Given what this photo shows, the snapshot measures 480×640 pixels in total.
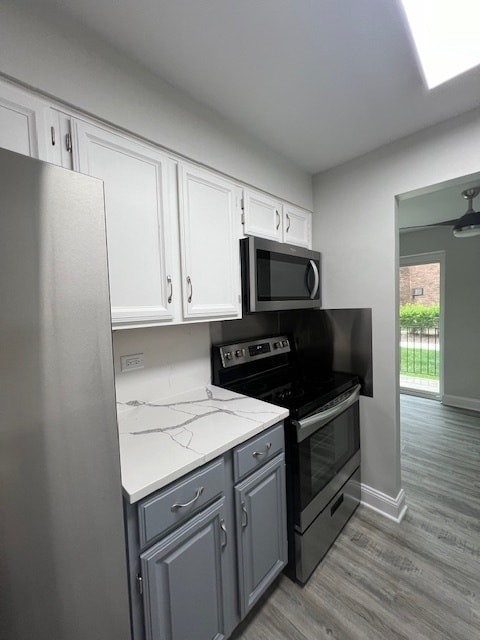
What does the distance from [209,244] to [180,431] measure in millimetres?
928

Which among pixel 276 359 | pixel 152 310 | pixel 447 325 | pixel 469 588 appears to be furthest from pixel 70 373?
pixel 447 325

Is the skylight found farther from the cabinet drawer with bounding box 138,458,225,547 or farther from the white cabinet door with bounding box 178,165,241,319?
the cabinet drawer with bounding box 138,458,225,547

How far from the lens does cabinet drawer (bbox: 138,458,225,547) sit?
2.90 feet

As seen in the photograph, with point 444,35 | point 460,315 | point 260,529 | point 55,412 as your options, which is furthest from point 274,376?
point 460,315

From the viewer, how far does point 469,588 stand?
56.1 inches

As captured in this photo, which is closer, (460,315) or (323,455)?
(323,455)

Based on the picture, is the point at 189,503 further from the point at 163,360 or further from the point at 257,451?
the point at 163,360

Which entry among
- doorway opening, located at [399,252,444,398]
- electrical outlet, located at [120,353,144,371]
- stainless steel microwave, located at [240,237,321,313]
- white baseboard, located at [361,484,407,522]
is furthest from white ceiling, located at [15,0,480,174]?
doorway opening, located at [399,252,444,398]

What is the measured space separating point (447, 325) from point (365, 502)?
9.89 ft

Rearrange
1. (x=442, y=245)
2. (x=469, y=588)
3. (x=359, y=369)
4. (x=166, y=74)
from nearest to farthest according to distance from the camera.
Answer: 1. (x=166, y=74)
2. (x=469, y=588)
3. (x=359, y=369)
4. (x=442, y=245)

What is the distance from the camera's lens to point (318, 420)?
1485 mm

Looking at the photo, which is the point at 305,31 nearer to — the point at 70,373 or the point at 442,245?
the point at 70,373

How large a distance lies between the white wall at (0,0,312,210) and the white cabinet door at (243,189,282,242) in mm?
97

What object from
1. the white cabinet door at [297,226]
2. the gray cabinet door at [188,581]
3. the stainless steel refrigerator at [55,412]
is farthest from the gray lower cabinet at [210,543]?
the white cabinet door at [297,226]
